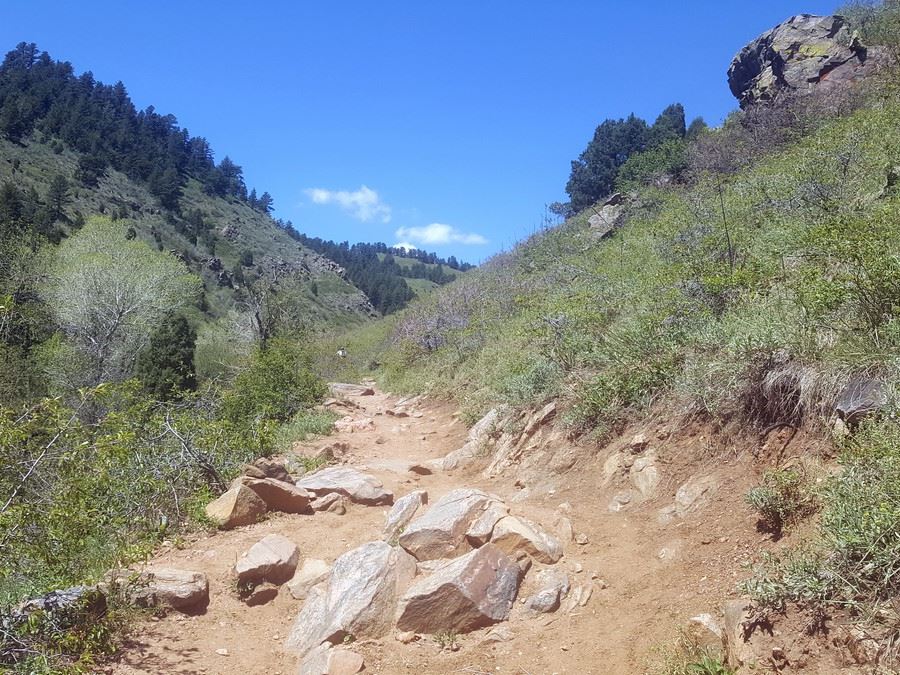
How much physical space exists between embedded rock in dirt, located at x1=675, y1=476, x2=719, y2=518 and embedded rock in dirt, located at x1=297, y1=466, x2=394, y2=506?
3255 mm

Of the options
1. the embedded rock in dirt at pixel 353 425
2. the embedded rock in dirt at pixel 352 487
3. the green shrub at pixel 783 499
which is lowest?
the green shrub at pixel 783 499

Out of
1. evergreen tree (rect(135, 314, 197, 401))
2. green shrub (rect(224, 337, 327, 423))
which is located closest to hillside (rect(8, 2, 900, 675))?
green shrub (rect(224, 337, 327, 423))

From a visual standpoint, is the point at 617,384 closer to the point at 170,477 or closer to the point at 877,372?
the point at 877,372

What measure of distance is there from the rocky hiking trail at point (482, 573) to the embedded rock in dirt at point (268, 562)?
0.04 ft

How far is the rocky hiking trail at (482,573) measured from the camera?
3.68m

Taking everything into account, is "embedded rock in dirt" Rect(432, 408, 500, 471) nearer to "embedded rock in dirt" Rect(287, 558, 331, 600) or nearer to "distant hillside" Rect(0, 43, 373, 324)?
"embedded rock in dirt" Rect(287, 558, 331, 600)

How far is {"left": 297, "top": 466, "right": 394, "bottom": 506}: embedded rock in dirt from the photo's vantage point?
6.64m

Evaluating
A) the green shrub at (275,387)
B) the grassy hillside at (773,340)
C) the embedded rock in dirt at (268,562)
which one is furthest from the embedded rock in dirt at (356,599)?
the green shrub at (275,387)

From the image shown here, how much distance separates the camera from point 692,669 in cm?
286

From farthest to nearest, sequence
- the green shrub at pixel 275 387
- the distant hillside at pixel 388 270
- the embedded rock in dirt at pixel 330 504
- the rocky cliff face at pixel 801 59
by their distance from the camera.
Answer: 1. the distant hillside at pixel 388 270
2. the rocky cliff face at pixel 801 59
3. the green shrub at pixel 275 387
4. the embedded rock in dirt at pixel 330 504

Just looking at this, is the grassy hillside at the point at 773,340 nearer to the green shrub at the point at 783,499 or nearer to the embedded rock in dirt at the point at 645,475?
the green shrub at the point at 783,499

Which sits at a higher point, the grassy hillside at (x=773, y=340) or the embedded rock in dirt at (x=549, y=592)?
the grassy hillside at (x=773, y=340)

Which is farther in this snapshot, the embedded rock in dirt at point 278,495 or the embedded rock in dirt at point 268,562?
the embedded rock in dirt at point 278,495

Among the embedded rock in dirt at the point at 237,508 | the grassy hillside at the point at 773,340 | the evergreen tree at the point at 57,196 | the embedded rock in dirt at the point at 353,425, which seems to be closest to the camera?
the grassy hillside at the point at 773,340
